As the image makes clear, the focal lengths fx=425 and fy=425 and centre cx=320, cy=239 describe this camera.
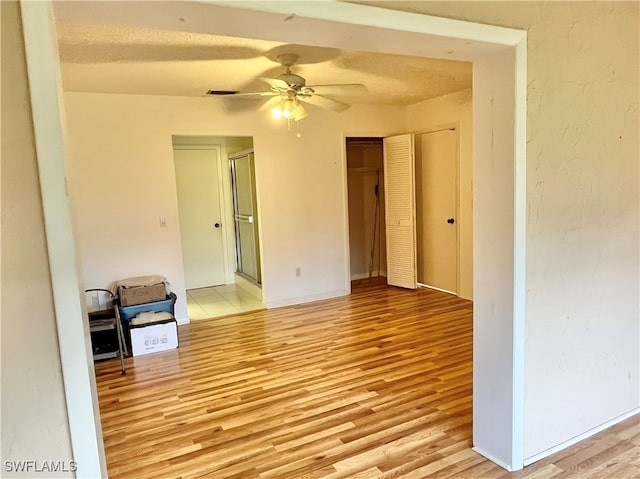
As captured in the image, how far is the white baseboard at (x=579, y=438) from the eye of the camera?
2113 mm

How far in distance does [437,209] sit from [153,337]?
365 cm

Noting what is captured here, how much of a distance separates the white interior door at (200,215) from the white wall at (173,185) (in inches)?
57.4

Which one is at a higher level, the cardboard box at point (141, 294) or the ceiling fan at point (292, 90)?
the ceiling fan at point (292, 90)

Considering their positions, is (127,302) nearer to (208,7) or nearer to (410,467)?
(410,467)

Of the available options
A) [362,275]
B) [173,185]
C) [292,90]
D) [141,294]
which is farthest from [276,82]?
[362,275]

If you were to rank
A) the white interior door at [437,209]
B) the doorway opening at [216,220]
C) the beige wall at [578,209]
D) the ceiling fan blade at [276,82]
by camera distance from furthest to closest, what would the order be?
1. the doorway opening at [216,220]
2. the white interior door at [437,209]
3. the ceiling fan blade at [276,82]
4. the beige wall at [578,209]

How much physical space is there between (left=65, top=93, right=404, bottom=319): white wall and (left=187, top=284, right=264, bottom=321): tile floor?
338mm

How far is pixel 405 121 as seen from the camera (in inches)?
224

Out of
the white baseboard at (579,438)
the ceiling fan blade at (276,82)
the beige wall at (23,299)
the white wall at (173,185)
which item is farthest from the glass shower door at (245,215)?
the beige wall at (23,299)

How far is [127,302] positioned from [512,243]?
3.31 metres

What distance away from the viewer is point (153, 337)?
378cm

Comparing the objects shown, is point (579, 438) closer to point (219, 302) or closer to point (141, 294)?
point (141, 294)

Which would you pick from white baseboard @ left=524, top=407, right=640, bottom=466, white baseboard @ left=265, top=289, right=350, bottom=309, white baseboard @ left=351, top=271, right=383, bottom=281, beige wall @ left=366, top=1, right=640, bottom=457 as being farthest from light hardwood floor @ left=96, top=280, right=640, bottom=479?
white baseboard @ left=351, top=271, right=383, bottom=281

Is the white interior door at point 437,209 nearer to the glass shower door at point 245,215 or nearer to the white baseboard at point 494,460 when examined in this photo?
the glass shower door at point 245,215
